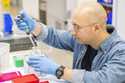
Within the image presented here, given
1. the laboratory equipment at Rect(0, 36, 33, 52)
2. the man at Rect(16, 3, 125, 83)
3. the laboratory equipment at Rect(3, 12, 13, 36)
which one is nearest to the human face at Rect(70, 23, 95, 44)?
the man at Rect(16, 3, 125, 83)

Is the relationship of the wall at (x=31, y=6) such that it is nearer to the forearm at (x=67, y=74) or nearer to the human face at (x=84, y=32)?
the human face at (x=84, y=32)

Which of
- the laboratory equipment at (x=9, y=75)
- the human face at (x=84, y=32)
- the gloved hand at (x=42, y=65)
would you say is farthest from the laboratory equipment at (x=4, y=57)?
the human face at (x=84, y=32)

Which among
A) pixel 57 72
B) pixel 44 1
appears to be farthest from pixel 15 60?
pixel 44 1

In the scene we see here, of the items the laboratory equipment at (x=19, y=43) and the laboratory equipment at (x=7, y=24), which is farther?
the laboratory equipment at (x=7, y=24)

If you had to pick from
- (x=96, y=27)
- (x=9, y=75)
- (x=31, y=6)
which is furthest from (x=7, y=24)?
(x=96, y=27)

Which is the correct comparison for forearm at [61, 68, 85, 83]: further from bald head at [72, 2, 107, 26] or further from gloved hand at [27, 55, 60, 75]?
bald head at [72, 2, 107, 26]

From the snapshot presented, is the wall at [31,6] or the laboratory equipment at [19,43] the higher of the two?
the wall at [31,6]

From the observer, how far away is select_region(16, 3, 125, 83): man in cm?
127

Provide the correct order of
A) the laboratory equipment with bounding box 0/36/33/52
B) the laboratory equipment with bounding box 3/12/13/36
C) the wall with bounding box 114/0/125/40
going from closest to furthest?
the laboratory equipment with bounding box 0/36/33/52
the laboratory equipment with bounding box 3/12/13/36
the wall with bounding box 114/0/125/40

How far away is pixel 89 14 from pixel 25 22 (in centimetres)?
46

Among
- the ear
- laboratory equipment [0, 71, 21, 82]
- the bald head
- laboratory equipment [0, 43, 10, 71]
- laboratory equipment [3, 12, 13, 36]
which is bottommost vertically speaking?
laboratory equipment [0, 71, 21, 82]

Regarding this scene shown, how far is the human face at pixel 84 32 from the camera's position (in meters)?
1.38

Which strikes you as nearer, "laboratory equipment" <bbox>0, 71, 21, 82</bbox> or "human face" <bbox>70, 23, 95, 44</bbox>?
"human face" <bbox>70, 23, 95, 44</bbox>

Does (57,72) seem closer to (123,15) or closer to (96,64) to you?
(96,64)
